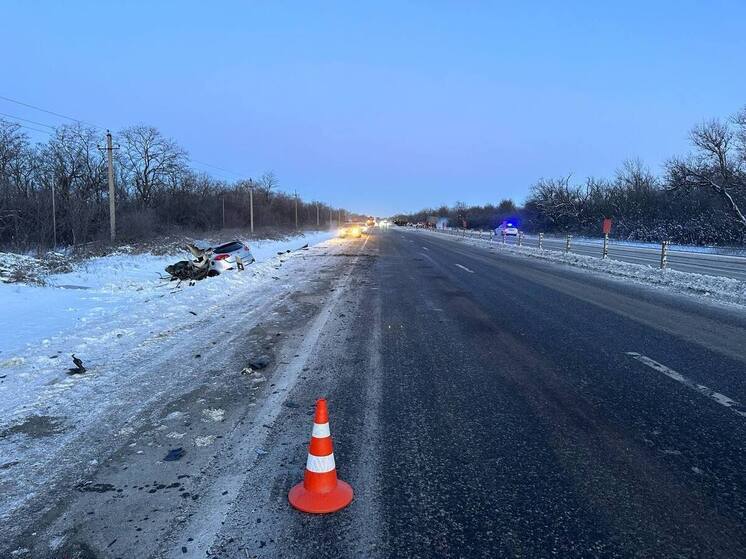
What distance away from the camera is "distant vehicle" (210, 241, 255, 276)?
16750 mm

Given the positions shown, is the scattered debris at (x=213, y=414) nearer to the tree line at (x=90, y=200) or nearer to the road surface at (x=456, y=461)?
the road surface at (x=456, y=461)

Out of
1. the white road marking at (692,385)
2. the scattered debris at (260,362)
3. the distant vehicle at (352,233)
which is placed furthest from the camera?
the distant vehicle at (352,233)

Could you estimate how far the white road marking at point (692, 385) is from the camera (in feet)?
15.8

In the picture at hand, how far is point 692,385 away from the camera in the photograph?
18.0 feet

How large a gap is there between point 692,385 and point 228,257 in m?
14.9

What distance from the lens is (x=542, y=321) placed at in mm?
9094

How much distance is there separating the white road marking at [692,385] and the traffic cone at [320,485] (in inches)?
156

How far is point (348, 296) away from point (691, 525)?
9620 mm

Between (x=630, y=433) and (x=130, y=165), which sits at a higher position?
(x=130, y=165)

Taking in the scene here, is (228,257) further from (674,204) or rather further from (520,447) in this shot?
(674,204)

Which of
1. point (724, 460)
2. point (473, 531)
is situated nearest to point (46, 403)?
point (473, 531)

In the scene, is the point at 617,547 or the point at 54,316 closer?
the point at 617,547

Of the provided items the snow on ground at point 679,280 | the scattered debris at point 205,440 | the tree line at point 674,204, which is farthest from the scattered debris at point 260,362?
the tree line at point 674,204

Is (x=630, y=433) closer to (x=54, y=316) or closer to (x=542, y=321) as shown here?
(x=542, y=321)
